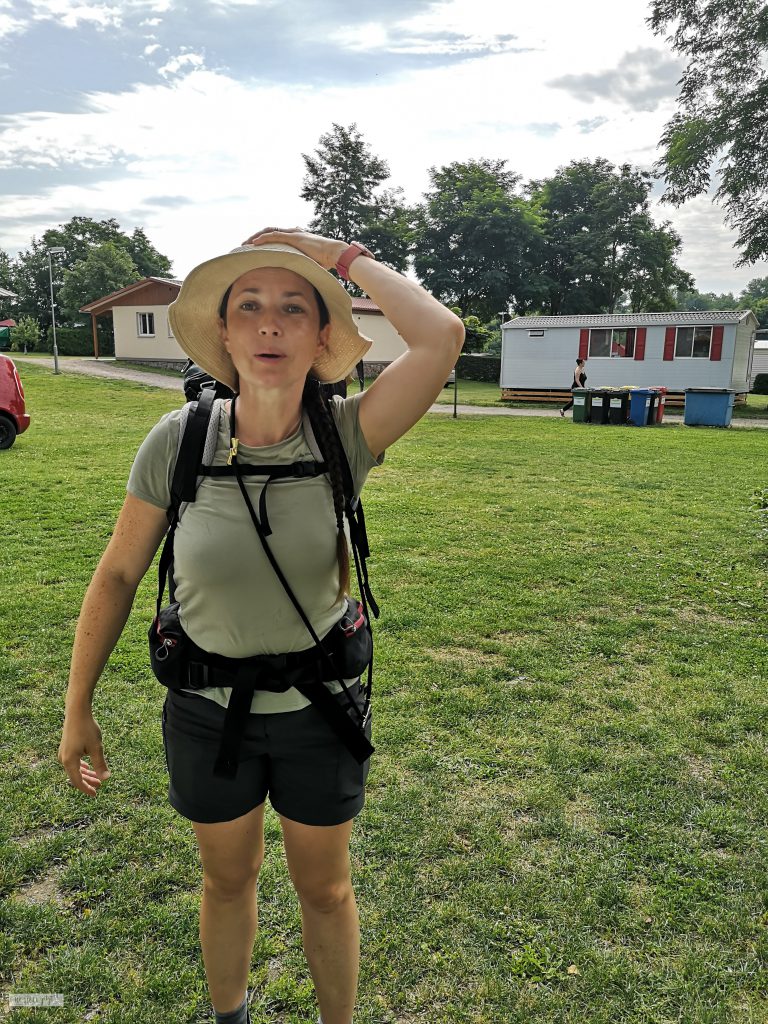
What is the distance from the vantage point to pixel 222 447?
1791 mm

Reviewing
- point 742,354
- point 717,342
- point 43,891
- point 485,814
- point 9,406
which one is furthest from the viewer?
point 742,354

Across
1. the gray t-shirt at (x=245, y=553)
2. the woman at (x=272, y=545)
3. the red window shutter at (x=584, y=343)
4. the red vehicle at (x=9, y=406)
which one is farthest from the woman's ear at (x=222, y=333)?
the red window shutter at (x=584, y=343)

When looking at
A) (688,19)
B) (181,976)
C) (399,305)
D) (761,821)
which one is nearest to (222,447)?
(399,305)

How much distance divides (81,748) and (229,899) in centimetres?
54

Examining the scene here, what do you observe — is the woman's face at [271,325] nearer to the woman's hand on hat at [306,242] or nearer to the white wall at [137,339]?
the woman's hand on hat at [306,242]

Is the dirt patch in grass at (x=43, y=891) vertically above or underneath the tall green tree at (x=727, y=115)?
underneath

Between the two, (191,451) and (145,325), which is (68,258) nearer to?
(145,325)

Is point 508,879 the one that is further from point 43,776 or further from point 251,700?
point 43,776

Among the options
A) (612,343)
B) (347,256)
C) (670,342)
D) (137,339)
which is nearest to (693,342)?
(670,342)

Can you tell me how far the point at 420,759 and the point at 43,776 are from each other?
1.74 metres

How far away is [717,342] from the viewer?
24891mm

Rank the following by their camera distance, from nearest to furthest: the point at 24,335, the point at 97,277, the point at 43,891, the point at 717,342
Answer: the point at 43,891
the point at 717,342
the point at 24,335
the point at 97,277

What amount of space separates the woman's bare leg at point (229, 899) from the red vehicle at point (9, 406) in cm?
1214

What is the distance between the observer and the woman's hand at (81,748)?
190 centimetres
